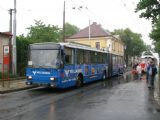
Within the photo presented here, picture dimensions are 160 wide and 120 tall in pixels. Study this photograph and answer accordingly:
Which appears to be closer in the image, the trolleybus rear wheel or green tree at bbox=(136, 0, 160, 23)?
green tree at bbox=(136, 0, 160, 23)

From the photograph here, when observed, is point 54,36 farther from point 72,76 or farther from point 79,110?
point 79,110

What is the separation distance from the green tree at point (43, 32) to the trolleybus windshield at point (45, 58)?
34.5 metres

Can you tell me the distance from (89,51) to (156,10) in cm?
849

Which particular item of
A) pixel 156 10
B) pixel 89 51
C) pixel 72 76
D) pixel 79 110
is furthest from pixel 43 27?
pixel 79 110

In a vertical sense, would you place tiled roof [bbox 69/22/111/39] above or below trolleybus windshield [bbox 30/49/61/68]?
above

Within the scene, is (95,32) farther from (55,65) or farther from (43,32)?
(55,65)

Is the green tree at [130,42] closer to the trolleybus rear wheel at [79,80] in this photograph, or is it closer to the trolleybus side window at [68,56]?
the trolleybus rear wheel at [79,80]

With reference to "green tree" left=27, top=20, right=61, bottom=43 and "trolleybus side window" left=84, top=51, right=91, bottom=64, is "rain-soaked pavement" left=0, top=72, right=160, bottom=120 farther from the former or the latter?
"green tree" left=27, top=20, right=61, bottom=43

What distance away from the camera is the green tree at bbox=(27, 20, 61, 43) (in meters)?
53.5

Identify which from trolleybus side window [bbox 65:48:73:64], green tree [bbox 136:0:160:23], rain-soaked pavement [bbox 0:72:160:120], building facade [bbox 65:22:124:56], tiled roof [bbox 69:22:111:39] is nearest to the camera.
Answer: rain-soaked pavement [bbox 0:72:160:120]


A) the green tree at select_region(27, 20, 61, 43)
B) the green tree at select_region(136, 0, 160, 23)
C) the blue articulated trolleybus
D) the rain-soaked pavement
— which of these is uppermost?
the green tree at select_region(27, 20, 61, 43)

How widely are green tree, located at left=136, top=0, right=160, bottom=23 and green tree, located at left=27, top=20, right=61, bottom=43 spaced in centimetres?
3789

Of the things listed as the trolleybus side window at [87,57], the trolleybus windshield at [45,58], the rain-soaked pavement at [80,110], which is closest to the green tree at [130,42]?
the trolleybus side window at [87,57]

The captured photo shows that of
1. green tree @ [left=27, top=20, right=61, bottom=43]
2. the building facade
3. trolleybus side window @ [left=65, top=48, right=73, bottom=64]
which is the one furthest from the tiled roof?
trolleybus side window @ [left=65, top=48, right=73, bottom=64]
